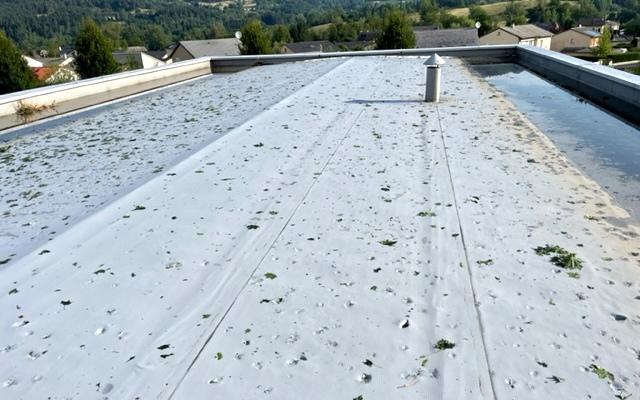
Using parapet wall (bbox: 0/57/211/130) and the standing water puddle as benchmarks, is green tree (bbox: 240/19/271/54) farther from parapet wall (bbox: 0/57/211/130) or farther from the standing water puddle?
the standing water puddle

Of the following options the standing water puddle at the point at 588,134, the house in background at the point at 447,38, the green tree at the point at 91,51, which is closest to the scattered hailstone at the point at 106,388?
the standing water puddle at the point at 588,134

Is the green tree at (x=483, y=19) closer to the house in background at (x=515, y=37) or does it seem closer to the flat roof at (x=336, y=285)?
the house in background at (x=515, y=37)

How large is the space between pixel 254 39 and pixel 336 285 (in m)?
15.4

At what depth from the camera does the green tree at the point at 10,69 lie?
46.2ft

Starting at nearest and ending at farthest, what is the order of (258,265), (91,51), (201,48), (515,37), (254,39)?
1. (258,265)
2. (91,51)
3. (254,39)
4. (201,48)
5. (515,37)

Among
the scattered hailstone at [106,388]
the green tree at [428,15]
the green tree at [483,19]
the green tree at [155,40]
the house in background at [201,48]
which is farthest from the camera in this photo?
the green tree at [155,40]

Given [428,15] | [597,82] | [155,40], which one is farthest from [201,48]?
[428,15]

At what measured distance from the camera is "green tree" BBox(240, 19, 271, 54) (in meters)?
16.1

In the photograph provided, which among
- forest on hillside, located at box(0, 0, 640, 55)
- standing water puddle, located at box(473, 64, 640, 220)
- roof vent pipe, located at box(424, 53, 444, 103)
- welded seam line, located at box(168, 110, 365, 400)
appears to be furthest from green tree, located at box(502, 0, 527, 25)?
welded seam line, located at box(168, 110, 365, 400)

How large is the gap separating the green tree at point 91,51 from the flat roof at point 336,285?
1312 centimetres

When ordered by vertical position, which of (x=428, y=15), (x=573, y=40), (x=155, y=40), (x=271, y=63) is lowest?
(x=573, y=40)

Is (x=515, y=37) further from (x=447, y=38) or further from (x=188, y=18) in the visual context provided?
(x=188, y=18)

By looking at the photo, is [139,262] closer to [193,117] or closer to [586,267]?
[586,267]

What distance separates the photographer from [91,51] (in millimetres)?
14906
